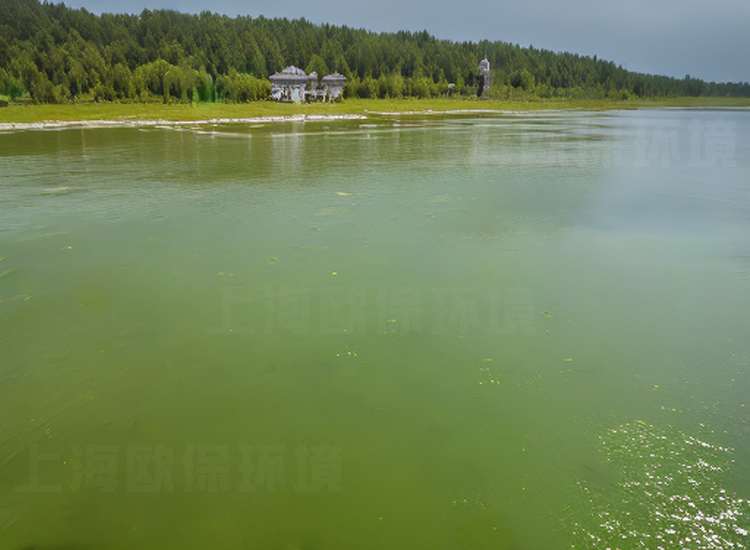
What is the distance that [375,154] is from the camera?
17.5 meters

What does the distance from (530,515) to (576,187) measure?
33.1 ft

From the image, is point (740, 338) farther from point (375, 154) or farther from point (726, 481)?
point (375, 154)

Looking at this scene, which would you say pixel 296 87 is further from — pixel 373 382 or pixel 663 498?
pixel 663 498

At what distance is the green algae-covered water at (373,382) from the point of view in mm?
2600

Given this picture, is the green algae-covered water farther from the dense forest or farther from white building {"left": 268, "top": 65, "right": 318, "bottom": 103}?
white building {"left": 268, "top": 65, "right": 318, "bottom": 103}

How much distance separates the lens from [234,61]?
9181cm

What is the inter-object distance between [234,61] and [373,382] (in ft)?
326

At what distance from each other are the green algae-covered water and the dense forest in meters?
56.5

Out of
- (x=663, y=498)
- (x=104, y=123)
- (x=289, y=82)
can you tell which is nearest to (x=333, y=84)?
(x=289, y=82)

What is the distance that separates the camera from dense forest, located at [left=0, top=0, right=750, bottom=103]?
6006 centimetres

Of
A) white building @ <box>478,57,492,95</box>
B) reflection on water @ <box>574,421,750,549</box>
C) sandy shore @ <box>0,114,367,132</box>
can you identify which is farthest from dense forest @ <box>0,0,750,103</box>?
reflection on water @ <box>574,421,750,549</box>

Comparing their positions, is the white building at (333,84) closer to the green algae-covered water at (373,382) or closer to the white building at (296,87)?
the white building at (296,87)

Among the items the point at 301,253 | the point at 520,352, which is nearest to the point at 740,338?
the point at 520,352

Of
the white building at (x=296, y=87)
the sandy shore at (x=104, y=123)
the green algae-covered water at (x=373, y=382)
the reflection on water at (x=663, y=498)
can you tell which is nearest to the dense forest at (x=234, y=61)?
the white building at (x=296, y=87)
